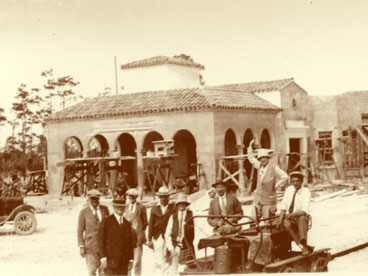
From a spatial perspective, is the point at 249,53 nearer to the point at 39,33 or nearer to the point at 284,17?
the point at 284,17

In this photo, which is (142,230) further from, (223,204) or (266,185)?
(266,185)

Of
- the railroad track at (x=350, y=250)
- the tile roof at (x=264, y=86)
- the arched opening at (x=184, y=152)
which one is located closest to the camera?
the railroad track at (x=350, y=250)

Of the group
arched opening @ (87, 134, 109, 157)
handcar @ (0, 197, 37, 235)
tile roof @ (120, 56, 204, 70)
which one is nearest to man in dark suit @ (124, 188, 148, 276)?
handcar @ (0, 197, 37, 235)

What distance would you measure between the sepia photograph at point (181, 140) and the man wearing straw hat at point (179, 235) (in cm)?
2

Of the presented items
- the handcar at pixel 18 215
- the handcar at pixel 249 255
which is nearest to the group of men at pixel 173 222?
the handcar at pixel 249 255

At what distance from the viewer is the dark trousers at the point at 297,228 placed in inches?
389

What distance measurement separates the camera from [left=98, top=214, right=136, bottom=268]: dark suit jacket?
341 inches

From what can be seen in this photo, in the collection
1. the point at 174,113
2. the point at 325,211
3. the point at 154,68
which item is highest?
the point at 154,68

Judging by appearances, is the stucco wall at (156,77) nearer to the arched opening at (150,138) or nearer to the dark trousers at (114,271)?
the arched opening at (150,138)

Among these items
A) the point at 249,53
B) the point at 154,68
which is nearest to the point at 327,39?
the point at 249,53

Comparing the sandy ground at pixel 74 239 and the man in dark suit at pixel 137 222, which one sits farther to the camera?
the sandy ground at pixel 74 239

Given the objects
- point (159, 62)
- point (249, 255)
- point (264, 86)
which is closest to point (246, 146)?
point (264, 86)

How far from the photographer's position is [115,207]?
350 inches

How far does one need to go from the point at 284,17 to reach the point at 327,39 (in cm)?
277
